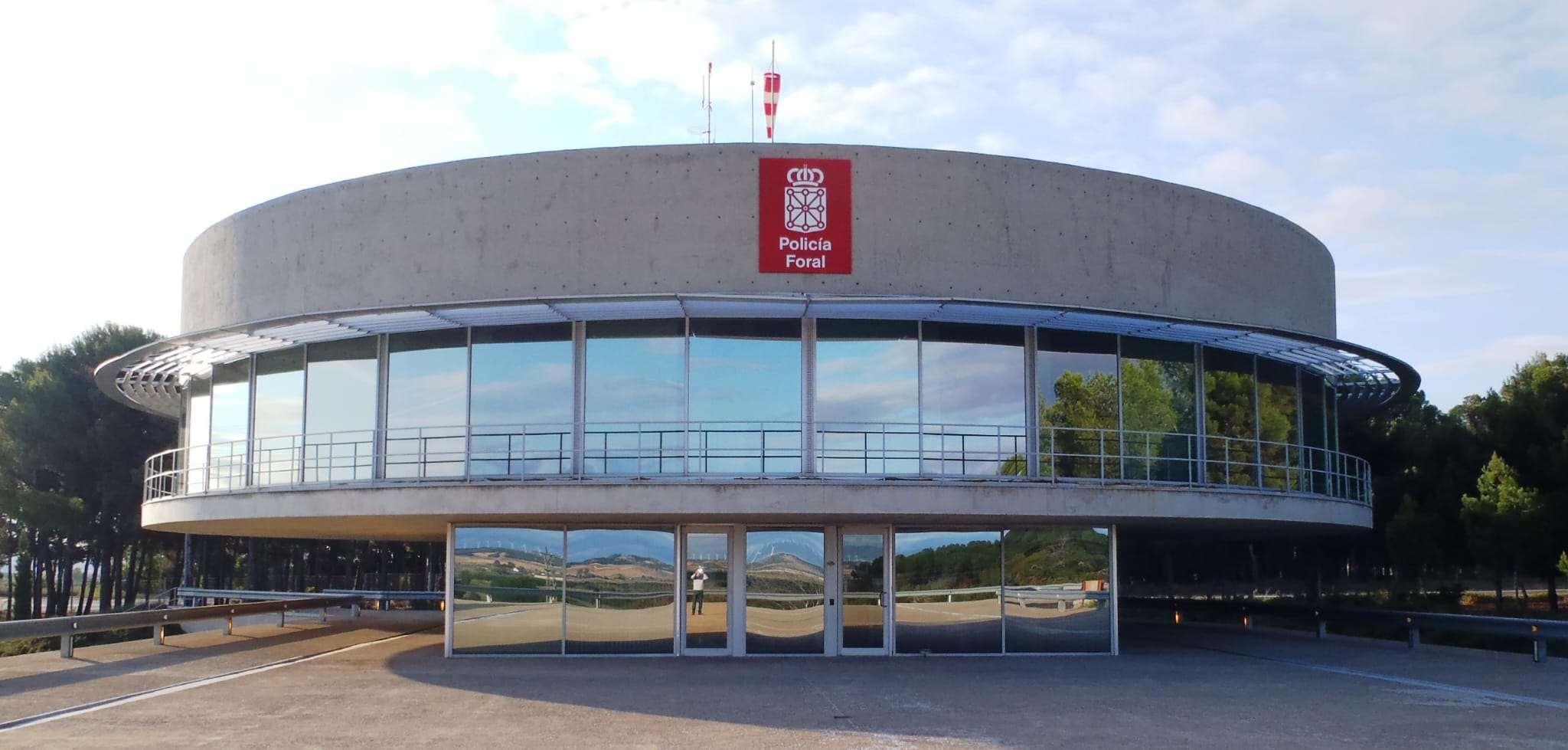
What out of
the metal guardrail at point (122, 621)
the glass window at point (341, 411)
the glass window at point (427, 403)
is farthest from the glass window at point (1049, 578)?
the metal guardrail at point (122, 621)

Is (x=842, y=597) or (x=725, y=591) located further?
(x=842, y=597)

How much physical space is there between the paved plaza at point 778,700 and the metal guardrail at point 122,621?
438 millimetres

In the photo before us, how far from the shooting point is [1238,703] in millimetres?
14789

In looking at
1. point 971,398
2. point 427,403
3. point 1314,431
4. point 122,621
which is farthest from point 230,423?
point 1314,431

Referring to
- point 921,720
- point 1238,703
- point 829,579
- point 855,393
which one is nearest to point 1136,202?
point 855,393

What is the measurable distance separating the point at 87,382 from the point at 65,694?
3774cm

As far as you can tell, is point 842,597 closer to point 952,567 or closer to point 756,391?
point 952,567

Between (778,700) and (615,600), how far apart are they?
244 inches

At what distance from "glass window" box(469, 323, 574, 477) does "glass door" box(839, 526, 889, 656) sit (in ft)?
15.3

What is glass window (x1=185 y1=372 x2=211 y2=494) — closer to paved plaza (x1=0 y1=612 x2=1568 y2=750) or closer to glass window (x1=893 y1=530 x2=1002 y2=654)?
paved plaza (x1=0 y1=612 x2=1568 y2=750)

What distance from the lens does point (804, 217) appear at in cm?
2014

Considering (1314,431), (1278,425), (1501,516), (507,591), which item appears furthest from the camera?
(1501,516)

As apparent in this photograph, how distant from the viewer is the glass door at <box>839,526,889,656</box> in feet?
67.7

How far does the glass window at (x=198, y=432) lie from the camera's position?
2384 cm
